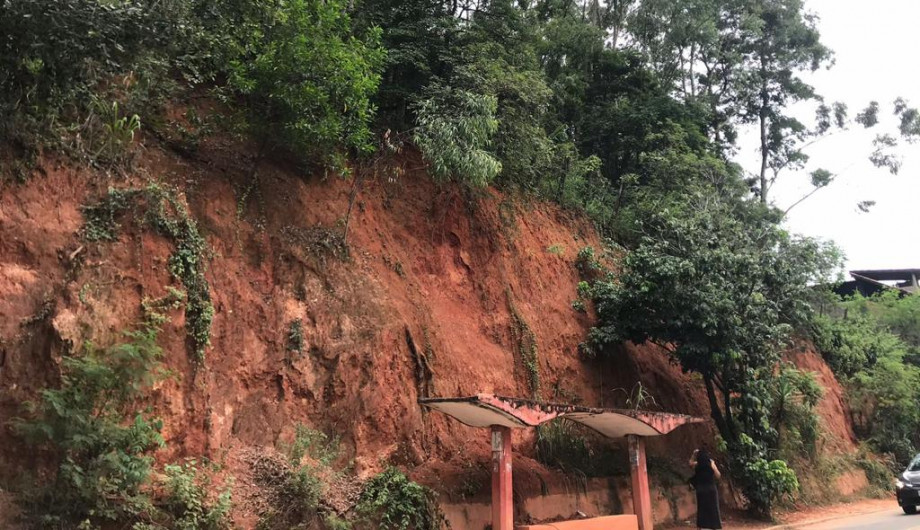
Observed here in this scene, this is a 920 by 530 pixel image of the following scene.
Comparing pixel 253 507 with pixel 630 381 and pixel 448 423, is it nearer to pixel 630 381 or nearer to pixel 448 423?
pixel 448 423

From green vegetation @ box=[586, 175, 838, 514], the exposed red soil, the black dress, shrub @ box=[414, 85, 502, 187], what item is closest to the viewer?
the exposed red soil

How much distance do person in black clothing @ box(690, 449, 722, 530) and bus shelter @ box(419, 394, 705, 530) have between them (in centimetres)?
163

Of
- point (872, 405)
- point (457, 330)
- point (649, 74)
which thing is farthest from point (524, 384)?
point (872, 405)

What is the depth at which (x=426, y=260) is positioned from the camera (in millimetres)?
13758

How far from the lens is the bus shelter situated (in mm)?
8875

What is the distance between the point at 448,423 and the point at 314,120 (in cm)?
570

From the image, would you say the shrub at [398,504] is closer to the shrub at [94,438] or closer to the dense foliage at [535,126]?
the dense foliage at [535,126]

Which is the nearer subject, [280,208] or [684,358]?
[280,208]

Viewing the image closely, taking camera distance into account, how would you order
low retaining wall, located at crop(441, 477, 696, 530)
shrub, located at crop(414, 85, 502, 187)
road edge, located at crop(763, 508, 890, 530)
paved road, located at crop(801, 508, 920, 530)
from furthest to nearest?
road edge, located at crop(763, 508, 890, 530), paved road, located at crop(801, 508, 920, 530), shrub, located at crop(414, 85, 502, 187), low retaining wall, located at crop(441, 477, 696, 530)

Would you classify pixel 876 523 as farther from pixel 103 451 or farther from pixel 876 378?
pixel 103 451

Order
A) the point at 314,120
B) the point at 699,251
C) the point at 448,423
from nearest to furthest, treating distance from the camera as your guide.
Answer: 1. the point at 314,120
2. the point at 448,423
3. the point at 699,251

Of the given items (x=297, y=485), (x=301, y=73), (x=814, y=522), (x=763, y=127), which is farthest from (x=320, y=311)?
(x=763, y=127)

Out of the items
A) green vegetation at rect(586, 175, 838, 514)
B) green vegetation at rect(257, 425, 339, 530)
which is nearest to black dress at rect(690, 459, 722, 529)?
green vegetation at rect(586, 175, 838, 514)

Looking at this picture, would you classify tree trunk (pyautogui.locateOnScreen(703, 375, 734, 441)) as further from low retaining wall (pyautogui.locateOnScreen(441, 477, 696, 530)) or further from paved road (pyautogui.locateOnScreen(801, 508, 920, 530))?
paved road (pyautogui.locateOnScreen(801, 508, 920, 530))
